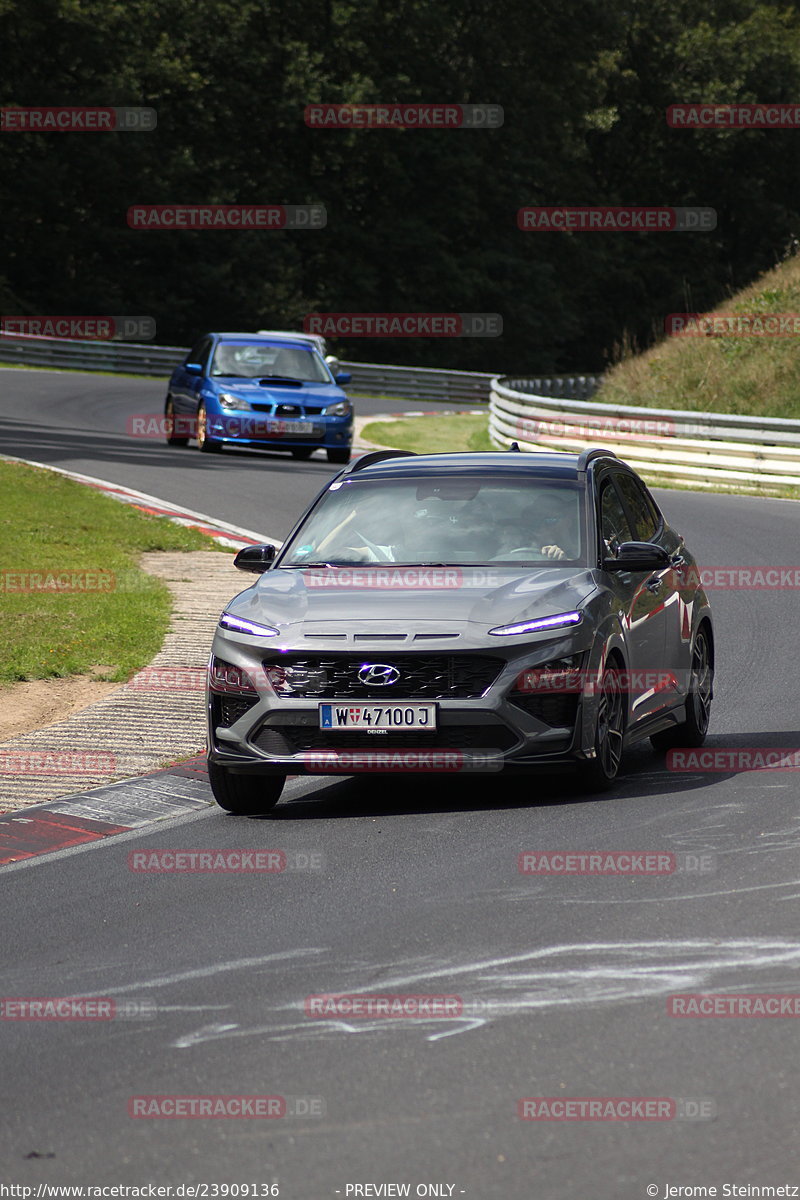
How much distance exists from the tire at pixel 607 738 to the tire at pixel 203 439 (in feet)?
66.0

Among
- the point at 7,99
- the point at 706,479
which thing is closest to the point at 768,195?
the point at 7,99

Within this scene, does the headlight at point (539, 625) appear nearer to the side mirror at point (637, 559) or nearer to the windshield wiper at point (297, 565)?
the side mirror at point (637, 559)

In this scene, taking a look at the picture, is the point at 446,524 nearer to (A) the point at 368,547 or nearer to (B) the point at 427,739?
(A) the point at 368,547

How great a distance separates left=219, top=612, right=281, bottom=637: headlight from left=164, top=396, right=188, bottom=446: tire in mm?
21168

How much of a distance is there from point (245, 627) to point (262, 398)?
1968 cm

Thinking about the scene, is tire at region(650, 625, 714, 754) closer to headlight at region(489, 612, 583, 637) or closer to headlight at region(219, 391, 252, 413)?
headlight at region(489, 612, 583, 637)

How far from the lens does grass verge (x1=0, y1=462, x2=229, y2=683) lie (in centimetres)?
1325

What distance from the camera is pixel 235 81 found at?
6706 centimetres

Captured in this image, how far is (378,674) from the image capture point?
8648mm

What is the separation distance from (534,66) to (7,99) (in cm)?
2592

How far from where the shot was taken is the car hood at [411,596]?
347 inches

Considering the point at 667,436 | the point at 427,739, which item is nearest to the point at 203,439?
the point at 667,436

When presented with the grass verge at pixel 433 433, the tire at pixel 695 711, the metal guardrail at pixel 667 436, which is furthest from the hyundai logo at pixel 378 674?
the grass verge at pixel 433 433

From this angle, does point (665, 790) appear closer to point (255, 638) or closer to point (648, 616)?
point (648, 616)
